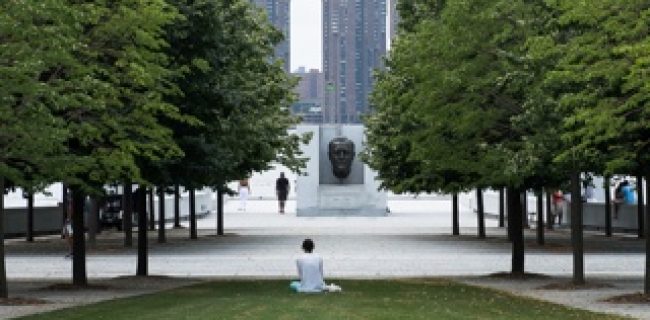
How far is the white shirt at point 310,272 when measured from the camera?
21891 mm

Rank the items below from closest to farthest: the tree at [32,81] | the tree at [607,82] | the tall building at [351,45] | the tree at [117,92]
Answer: the tree at [32,81]
the tree at [607,82]
the tree at [117,92]
the tall building at [351,45]

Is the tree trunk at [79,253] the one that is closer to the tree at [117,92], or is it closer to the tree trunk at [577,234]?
the tree at [117,92]

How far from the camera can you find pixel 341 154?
224 ft

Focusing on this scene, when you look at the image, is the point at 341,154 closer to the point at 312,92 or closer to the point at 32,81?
the point at 32,81

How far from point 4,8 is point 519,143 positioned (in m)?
10.9

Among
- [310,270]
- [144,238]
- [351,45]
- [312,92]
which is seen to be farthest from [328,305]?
[312,92]

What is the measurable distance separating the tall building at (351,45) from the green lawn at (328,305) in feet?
402

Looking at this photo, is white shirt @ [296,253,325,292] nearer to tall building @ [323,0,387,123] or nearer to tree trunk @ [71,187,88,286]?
tree trunk @ [71,187,88,286]

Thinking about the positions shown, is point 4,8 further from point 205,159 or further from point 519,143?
point 519,143

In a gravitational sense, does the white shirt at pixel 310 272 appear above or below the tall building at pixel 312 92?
below

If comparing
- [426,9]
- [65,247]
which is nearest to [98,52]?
[426,9]

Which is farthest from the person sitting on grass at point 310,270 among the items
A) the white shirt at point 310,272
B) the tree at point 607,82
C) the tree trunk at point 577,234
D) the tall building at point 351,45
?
the tall building at point 351,45

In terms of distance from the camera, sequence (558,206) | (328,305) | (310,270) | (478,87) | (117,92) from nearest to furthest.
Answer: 1. (328,305)
2. (310,270)
3. (117,92)
4. (478,87)
5. (558,206)

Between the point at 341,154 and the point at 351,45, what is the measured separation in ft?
270
